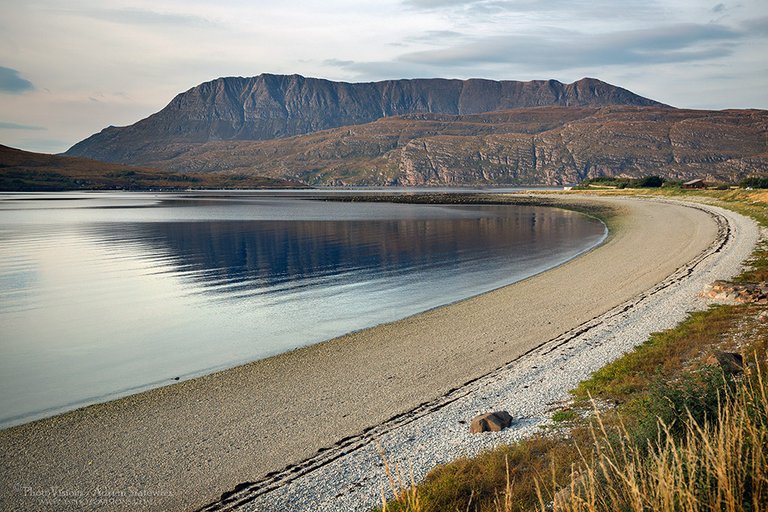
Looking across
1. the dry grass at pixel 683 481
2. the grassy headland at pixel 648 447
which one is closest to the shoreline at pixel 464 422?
the grassy headland at pixel 648 447

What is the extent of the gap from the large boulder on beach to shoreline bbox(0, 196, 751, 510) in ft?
8.71

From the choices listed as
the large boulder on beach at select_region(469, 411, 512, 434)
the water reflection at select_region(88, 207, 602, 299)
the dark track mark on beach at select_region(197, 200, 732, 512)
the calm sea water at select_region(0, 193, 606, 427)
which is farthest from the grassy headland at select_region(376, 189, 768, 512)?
the water reflection at select_region(88, 207, 602, 299)

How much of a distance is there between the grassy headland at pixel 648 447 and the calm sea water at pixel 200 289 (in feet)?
40.5

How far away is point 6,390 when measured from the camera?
1703cm

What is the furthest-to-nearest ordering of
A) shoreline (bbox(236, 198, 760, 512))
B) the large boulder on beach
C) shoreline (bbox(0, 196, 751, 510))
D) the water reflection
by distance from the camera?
the water reflection
the large boulder on beach
shoreline (bbox(0, 196, 751, 510))
shoreline (bbox(236, 198, 760, 512))

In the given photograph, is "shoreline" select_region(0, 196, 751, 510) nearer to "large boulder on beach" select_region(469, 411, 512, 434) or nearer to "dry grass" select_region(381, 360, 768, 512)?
"large boulder on beach" select_region(469, 411, 512, 434)

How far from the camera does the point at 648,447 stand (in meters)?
7.21

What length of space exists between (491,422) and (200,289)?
26483 mm

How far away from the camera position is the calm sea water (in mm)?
19500

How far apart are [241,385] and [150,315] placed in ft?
42.0

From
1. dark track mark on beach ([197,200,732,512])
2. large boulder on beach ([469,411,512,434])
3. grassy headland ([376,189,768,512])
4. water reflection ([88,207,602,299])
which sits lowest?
water reflection ([88,207,602,299])

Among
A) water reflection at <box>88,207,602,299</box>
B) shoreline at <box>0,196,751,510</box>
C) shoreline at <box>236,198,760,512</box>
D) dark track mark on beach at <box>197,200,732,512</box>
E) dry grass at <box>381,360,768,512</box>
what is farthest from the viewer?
water reflection at <box>88,207,602,299</box>

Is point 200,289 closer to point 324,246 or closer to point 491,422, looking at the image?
point 324,246

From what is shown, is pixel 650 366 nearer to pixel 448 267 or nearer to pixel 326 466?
pixel 326 466
